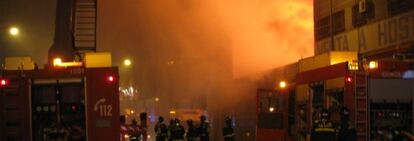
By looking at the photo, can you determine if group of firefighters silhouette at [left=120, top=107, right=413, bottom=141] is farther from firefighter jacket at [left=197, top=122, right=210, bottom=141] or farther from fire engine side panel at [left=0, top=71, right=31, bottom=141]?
fire engine side panel at [left=0, top=71, right=31, bottom=141]

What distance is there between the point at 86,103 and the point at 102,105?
278mm

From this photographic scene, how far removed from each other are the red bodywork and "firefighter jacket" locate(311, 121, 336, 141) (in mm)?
3242

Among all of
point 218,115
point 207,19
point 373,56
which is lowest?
point 218,115

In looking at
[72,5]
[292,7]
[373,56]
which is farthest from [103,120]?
[292,7]

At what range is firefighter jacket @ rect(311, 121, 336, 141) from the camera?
37.0 feet

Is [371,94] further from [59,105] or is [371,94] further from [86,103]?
[59,105]

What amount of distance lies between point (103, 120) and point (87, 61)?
3.71 feet

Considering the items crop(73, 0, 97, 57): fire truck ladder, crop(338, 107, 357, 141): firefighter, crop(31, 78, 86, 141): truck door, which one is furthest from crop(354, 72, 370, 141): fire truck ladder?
crop(73, 0, 97, 57): fire truck ladder

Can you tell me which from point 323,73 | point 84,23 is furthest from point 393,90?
point 84,23

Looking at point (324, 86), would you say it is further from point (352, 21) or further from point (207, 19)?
point (207, 19)

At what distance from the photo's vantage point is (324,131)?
1130 centimetres

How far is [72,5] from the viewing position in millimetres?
14734

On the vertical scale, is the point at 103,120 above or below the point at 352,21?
below

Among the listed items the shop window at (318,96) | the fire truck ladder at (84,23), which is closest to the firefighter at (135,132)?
the fire truck ladder at (84,23)
